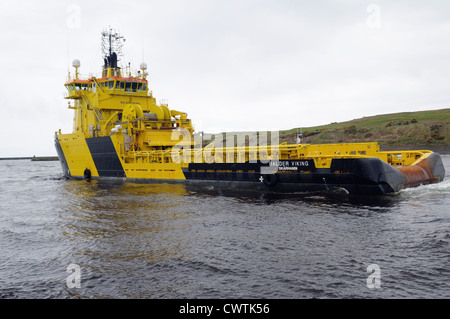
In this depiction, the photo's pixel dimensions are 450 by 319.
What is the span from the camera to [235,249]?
1157cm

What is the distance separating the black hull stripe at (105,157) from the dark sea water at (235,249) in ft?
46.8

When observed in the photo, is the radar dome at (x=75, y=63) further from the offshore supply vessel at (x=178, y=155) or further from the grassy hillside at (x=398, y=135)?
the grassy hillside at (x=398, y=135)

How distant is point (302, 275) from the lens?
9.16m

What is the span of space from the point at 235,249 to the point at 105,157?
89.0 ft

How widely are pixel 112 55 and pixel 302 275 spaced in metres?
38.1

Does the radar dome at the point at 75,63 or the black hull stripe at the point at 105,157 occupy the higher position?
the radar dome at the point at 75,63

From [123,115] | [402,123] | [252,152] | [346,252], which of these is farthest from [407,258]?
[402,123]

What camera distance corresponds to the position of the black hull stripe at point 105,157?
3441 cm

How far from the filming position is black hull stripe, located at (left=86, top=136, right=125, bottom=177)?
113 feet

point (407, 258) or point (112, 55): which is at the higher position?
point (112, 55)

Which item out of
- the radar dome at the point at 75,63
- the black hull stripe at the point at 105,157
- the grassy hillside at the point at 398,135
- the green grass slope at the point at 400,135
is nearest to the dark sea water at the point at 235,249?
the black hull stripe at the point at 105,157

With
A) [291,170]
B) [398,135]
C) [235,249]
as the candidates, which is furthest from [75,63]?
[398,135]

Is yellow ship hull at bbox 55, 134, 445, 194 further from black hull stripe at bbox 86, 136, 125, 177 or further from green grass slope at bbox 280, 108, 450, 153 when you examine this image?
green grass slope at bbox 280, 108, 450, 153
